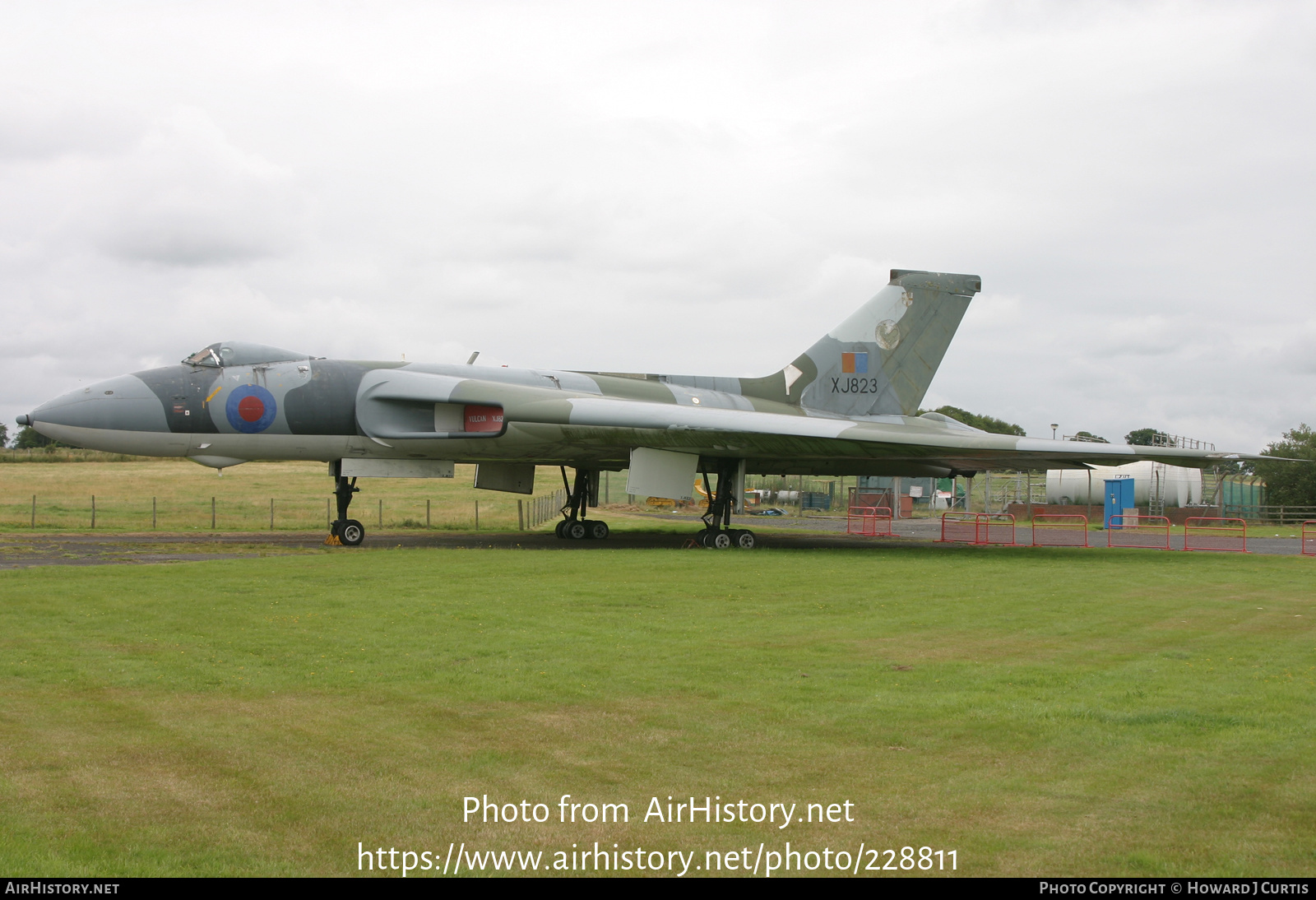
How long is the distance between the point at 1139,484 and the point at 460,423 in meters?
33.7

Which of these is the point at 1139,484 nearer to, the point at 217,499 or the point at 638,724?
the point at 217,499

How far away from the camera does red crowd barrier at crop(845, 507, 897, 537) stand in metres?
27.2

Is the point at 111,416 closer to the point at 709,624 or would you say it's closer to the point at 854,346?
the point at 709,624

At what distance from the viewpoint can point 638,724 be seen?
19.0 feet

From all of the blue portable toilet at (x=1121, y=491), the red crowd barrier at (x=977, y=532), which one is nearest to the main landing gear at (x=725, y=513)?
the red crowd barrier at (x=977, y=532)

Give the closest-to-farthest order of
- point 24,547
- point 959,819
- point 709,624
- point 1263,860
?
point 1263,860 → point 959,819 → point 709,624 → point 24,547

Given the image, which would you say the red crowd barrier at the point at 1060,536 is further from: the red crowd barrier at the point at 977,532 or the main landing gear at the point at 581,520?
the main landing gear at the point at 581,520

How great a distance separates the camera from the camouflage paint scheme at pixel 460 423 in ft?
58.9

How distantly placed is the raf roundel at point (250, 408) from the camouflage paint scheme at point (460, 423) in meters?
0.02

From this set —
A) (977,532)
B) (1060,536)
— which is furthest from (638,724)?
(1060,536)

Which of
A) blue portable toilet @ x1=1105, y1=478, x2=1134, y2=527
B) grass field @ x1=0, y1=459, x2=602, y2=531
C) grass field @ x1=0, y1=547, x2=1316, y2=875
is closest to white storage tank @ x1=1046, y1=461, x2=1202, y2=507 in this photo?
blue portable toilet @ x1=1105, y1=478, x2=1134, y2=527

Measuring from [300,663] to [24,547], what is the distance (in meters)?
13.1
